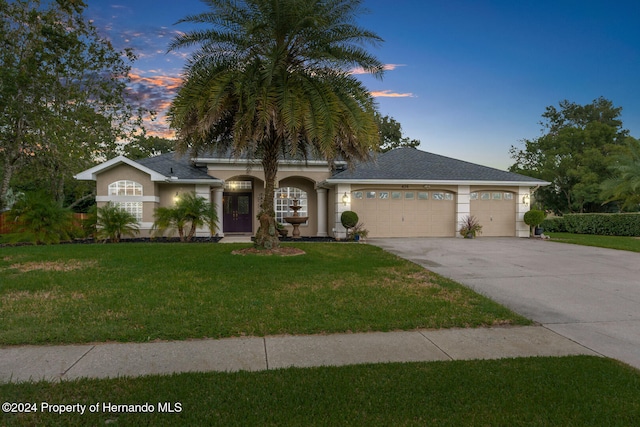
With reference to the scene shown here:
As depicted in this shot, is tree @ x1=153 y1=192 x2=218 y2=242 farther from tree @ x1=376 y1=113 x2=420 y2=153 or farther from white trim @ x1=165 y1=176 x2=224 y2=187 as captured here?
tree @ x1=376 y1=113 x2=420 y2=153

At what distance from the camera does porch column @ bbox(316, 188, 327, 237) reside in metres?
18.5

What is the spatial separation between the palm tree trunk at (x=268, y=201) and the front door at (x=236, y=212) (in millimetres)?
8586

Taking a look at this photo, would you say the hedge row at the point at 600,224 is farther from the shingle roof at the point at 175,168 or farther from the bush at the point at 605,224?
the shingle roof at the point at 175,168

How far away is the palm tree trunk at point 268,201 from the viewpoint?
10.7m

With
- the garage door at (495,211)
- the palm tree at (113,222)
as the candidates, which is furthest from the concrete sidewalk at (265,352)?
the garage door at (495,211)

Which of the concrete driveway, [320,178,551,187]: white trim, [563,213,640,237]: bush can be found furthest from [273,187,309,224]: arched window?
[563,213,640,237]: bush

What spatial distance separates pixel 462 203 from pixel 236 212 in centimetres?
1170

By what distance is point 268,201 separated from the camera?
35.5 feet

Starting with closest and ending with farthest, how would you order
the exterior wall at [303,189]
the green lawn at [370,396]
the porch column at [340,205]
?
the green lawn at [370,396]
the porch column at [340,205]
the exterior wall at [303,189]

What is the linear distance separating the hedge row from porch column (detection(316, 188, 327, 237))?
17.7 metres

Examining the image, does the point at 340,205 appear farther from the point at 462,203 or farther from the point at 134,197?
the point at 134,197

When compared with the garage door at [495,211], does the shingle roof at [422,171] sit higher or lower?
higher

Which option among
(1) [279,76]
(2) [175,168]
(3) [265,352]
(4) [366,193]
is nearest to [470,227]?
(4) [366,193]

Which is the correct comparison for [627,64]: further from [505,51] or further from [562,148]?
[562,148]
